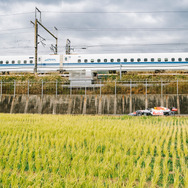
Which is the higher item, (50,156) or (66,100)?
(66,100)

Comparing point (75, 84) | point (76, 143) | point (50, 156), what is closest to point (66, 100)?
point (75, 84)

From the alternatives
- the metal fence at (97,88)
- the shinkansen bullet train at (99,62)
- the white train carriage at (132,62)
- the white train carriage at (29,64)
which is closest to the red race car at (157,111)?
the metal fence at (97,88)

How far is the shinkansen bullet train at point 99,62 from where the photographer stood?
2598 cm

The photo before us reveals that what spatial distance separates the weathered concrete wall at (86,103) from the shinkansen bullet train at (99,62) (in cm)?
653

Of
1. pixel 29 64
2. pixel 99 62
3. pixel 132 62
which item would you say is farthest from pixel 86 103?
pixel 29 64

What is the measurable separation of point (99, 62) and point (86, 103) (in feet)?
28.9

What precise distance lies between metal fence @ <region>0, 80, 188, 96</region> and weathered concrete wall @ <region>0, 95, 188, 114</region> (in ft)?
1.93

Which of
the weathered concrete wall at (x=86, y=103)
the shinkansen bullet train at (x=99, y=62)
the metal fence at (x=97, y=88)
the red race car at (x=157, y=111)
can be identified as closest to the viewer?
the red race car at (x=157, y=111)

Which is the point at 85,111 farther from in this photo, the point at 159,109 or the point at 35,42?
the point at 35,42

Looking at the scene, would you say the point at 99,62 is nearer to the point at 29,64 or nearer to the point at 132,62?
the point at 132,62

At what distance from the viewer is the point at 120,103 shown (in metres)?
19.8

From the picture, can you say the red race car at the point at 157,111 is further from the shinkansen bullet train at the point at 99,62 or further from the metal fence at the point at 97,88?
the shinkansen bullet train at the point at 99,62

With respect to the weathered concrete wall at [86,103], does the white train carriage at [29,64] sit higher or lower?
higher

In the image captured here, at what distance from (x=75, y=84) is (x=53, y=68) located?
8.06 metres
